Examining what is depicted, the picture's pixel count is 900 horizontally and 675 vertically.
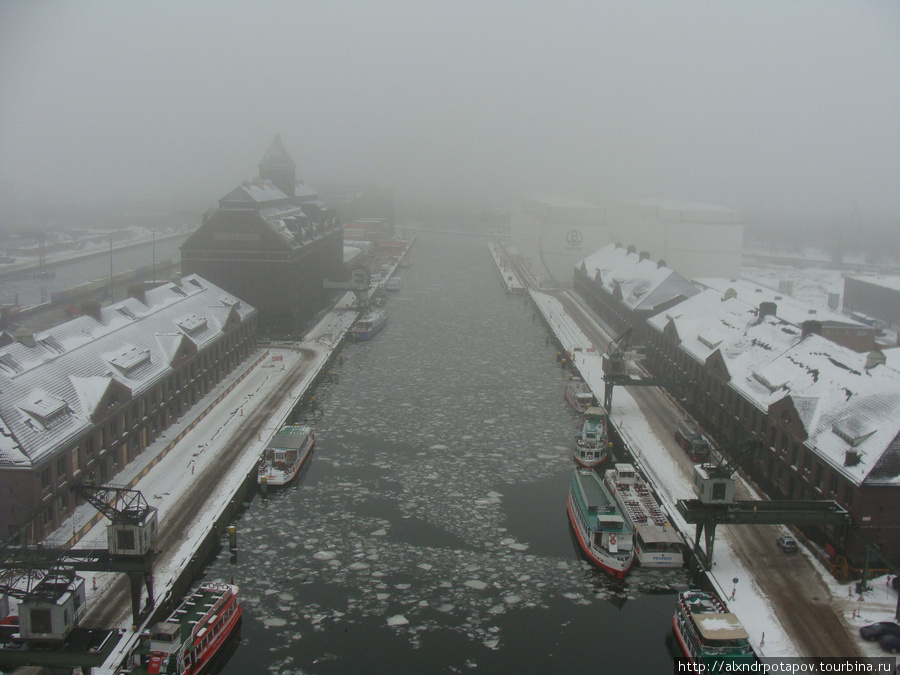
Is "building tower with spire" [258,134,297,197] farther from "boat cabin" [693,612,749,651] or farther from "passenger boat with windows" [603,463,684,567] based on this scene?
"boat cabin" [693,612,749,651]

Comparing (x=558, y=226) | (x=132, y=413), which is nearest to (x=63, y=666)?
(x=132, y=413)

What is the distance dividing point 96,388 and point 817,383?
1445 inches

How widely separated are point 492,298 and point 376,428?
64.7 meters

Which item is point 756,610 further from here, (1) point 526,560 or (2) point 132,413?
(2) point 132,413

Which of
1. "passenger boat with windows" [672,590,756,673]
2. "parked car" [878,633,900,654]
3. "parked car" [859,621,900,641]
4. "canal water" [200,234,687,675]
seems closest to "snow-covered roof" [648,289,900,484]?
"parked car" [859,621,900,641]

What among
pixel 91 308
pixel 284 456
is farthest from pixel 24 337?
pixel 284 456

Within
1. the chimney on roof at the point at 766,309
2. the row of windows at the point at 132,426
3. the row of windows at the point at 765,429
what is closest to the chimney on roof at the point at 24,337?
the row of windows at the point at 132,426

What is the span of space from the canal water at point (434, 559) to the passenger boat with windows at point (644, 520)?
2.38 ft

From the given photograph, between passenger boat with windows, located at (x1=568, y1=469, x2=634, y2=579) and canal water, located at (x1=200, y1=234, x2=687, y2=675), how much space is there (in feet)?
2.11

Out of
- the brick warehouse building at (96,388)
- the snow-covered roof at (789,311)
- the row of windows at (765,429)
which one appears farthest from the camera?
the snow-covered roof at (789,311)

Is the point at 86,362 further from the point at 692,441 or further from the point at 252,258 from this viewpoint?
the point at 692,441

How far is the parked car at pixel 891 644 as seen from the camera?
27.0m

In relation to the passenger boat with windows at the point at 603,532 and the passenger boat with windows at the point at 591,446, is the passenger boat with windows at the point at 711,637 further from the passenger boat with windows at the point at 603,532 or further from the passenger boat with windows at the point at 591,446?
the passenger boat with windows at the point at 591,446

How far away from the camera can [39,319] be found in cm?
8306
